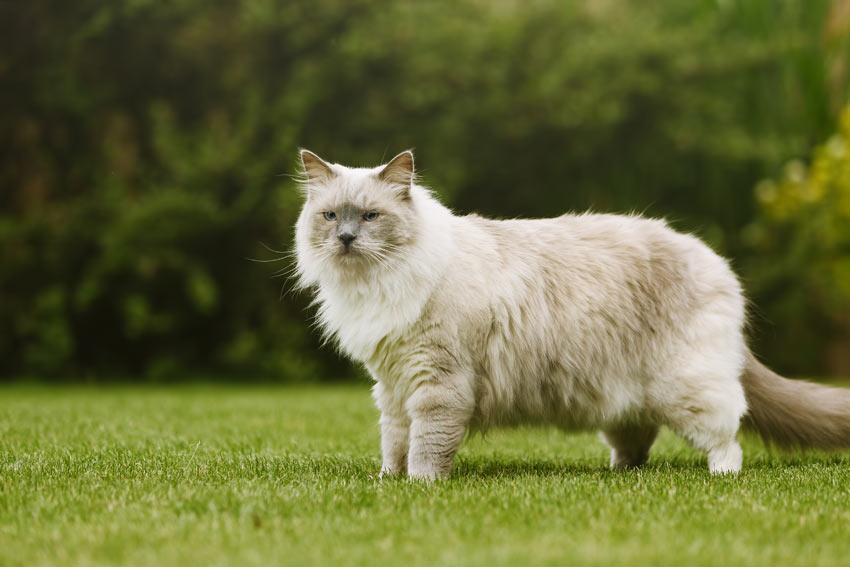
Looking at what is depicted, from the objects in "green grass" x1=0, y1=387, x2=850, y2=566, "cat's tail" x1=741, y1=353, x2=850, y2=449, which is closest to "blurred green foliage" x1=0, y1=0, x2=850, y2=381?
"green grass" x1=0, y1=387, x2=850, y2=566

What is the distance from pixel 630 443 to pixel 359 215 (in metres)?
1.95

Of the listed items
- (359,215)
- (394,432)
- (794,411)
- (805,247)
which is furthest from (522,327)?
(805,247)

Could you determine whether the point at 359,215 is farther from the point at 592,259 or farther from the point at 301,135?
the point at 301,135

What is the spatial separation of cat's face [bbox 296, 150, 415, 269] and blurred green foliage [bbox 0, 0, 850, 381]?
6.99 meters

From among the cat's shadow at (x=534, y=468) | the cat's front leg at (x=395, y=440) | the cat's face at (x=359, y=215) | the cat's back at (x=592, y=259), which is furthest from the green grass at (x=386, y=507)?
the cat's face at (x=359, y=215)

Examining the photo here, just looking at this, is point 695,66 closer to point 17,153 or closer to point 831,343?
point 831,343

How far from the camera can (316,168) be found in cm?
453

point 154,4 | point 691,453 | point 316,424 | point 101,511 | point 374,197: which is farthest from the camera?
point 154,4

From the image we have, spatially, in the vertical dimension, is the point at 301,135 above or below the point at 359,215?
above

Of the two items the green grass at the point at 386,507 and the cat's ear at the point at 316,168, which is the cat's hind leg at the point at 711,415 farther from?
the cat's ear at the point at 316,168

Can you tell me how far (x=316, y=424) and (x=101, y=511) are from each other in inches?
140

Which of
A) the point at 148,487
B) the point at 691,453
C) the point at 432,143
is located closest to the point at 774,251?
the point at 432,143

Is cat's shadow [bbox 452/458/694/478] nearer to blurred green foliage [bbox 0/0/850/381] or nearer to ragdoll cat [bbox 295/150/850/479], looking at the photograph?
ragdoll cat [bbox 295/150/850/479]

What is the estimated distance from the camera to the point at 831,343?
46.6ft
